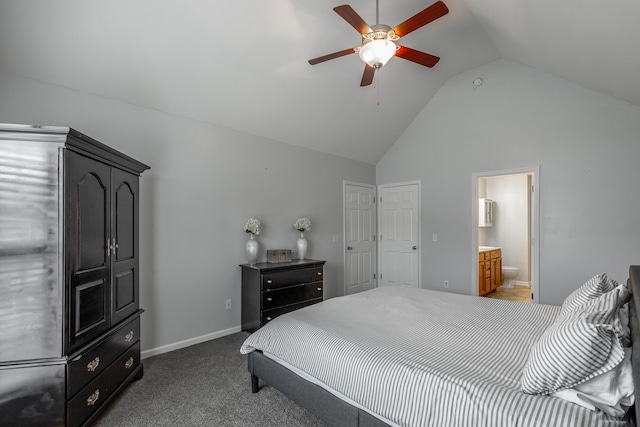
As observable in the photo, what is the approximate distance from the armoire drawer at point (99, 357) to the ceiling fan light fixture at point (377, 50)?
267cm

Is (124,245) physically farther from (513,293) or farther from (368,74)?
(513,293)

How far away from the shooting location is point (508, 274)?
19.8ft

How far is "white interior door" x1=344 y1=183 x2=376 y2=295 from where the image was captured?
5164 millimetres

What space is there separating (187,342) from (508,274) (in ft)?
19.0

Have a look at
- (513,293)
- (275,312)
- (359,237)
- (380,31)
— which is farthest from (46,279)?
(513,293)

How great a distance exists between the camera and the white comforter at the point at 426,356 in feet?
3.98

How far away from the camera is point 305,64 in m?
3.31

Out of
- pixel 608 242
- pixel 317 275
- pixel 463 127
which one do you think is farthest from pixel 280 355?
pixel 463 127

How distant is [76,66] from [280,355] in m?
2.78

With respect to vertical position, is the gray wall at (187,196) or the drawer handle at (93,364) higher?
the gray wall at (187,196)

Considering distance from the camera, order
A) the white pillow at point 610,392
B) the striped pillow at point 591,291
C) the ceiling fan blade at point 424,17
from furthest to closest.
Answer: the ceiling fan blade at point 424,17, the striped pillow at point 591,291, the white pillow at point 610,392

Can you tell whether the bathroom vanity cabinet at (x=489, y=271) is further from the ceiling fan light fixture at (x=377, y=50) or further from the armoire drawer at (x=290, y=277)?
the ceiling fan light fixture at (x=377, y=50)

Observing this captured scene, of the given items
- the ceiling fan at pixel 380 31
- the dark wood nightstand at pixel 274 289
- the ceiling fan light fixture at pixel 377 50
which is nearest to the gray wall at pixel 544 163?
the dark wood nightstand at pixel 274 289

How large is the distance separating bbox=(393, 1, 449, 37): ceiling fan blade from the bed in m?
1.88
